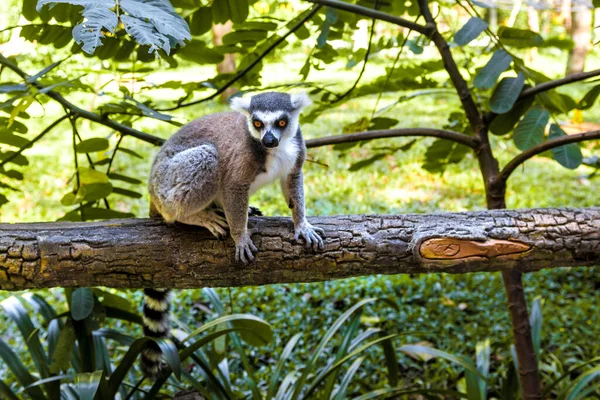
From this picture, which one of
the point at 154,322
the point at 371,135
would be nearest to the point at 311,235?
the point at 371,135

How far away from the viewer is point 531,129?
8.31ft

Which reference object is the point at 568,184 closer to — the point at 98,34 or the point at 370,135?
the point at 370,135

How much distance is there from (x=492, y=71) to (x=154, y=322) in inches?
77.5

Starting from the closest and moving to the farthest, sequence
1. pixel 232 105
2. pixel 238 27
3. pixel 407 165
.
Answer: pixel 232 105 → pixel 238 27 → pixel 407 165

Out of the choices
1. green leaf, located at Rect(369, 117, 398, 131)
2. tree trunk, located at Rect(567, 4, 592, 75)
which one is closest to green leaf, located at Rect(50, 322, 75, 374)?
green leaf, located at Rect(369, 117, 398, 131)

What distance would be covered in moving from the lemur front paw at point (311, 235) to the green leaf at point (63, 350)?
4.55 ft

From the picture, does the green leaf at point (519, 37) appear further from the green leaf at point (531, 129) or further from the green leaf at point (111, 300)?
the green leaf at point (111, 300)

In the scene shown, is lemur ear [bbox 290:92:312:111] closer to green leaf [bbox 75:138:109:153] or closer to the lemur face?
the lemur face

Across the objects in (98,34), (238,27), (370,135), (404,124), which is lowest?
(98,34)

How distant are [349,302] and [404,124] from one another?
4164 mm

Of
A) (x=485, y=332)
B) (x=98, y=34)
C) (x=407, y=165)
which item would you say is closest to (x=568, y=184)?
(x=407, y=165)

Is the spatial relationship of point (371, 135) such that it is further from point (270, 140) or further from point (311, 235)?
point (311, 235)

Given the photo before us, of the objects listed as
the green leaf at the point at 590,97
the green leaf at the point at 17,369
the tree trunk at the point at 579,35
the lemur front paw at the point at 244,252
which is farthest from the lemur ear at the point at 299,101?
the tree trunk at the point at 579,35

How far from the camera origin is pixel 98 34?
1.25 metres
